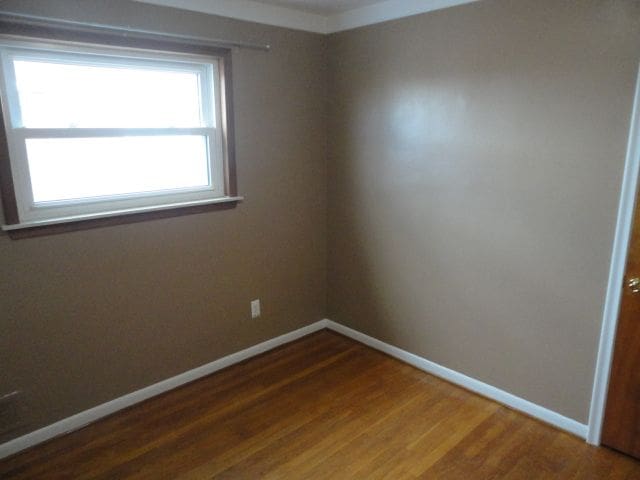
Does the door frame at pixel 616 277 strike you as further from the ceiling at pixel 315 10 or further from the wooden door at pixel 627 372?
the ceiling at pixel 315 10

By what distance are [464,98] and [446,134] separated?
216 mm

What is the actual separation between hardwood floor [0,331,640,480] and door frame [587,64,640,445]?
19cm

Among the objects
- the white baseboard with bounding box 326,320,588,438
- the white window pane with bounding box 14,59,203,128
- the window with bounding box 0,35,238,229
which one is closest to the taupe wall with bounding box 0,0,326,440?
the window with bounding box 0,35,238,229

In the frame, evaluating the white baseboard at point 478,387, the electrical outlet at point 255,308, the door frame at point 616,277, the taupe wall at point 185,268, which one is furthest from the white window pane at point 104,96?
the door frame at point 616,277

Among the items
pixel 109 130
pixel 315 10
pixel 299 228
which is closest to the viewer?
pixel 109 130

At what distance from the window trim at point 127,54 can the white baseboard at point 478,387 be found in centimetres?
140

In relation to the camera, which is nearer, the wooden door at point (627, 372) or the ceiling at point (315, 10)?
the wooden door at point (627, 372)

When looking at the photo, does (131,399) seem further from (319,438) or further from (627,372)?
(627,372)

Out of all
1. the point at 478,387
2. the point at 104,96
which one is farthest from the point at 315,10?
the point at 478,387

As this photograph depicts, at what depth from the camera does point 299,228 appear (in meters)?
3.25

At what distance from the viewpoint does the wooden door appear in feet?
6.60

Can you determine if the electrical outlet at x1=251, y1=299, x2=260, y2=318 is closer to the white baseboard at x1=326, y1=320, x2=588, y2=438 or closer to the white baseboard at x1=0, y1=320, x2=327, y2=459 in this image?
the white baseboard at x1=0, y1=320, x2=327, y2=459

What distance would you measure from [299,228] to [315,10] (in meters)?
1.42

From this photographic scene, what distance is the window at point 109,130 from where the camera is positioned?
2.08 m
